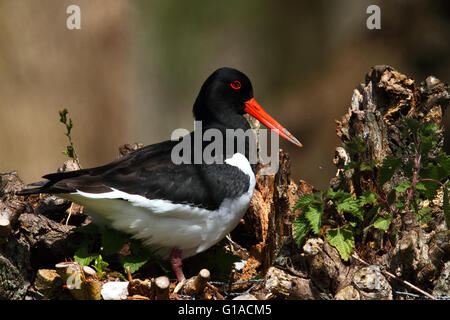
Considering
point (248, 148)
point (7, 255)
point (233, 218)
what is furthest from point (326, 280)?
point (7, 255)

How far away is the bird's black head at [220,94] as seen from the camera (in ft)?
16.1

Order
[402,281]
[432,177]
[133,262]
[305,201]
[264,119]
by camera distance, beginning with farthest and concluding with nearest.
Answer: [264,119] < [133,262] < [432,177] < [305,201] < [402,281]

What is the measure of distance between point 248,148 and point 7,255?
198cm

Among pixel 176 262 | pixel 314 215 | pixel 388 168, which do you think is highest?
pixel 388 168

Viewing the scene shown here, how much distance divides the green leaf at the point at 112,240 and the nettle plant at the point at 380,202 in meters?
1.29

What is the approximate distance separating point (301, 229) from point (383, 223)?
0.53 metres

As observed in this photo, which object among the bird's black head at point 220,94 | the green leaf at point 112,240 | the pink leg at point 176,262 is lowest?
the pink leg at point 176,262

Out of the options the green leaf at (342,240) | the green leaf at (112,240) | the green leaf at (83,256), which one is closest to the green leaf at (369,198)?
the green leaf at (342,240)

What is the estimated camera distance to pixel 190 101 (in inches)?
318

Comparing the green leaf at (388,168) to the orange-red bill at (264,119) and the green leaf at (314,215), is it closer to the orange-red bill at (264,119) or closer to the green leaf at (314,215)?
the green leaf at (314,215)

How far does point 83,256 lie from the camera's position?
4.23 meters

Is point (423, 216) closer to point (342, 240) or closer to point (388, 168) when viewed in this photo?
point (388, 168)

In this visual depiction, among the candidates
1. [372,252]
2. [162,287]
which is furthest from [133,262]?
[372,252]

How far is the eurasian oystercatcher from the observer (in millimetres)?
4035
